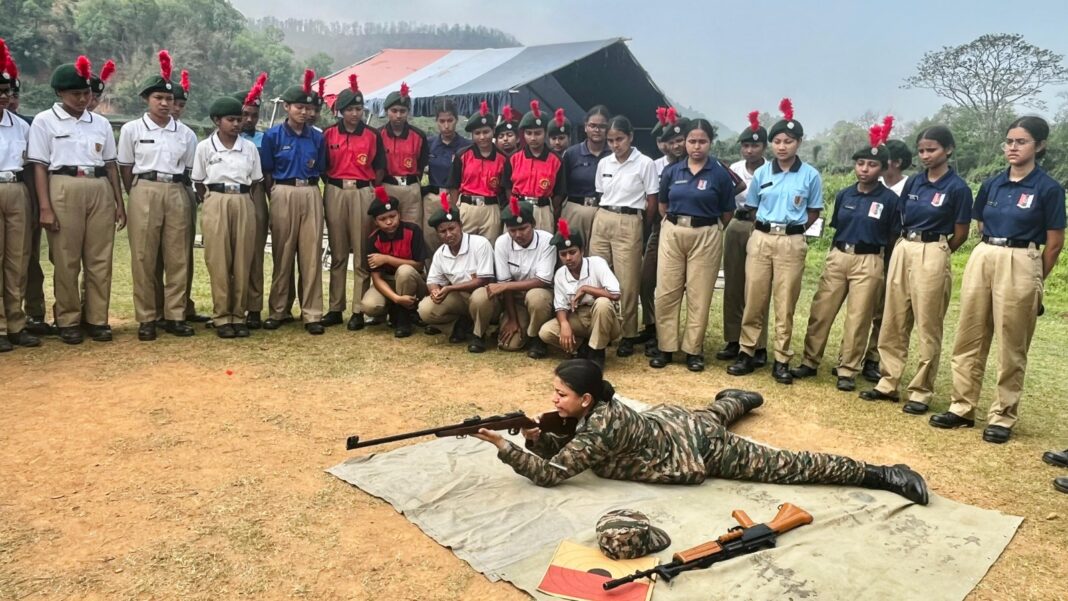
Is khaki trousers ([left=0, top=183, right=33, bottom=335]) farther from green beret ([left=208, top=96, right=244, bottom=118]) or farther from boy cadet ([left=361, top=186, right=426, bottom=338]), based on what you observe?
boy cadet ([left=361, top=186, right=426, bottom=338])

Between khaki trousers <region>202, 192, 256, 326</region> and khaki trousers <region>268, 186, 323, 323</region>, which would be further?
khaki trousers <region>268, 186, 323, 323</region>

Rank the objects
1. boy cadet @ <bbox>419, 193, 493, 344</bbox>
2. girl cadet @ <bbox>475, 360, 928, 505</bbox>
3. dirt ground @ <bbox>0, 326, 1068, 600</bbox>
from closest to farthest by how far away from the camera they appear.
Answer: dirt ground @ <bbox>0, 326, 1068, 600</bbox> < girl cadet @ <bbox>475, 360, 928, 505</bbox> < boy cadet @ <bbox>419, 193, 493, 344</bbox>

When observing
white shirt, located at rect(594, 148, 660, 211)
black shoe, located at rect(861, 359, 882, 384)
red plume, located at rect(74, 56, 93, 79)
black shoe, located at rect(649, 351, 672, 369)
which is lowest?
black shoe, located at rect(649, 351, 672, 369)

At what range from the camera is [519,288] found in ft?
19.7

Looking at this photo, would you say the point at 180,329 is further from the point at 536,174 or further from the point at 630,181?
the point at 630,181

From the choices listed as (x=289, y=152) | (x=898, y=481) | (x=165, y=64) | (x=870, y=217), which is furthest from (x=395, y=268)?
(x=898, y=481)

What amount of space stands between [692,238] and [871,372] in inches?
Answer: 66.7

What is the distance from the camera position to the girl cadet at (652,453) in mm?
3443

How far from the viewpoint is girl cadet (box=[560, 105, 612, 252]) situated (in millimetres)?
6453

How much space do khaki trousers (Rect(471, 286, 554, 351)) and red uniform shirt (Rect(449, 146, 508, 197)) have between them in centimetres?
101

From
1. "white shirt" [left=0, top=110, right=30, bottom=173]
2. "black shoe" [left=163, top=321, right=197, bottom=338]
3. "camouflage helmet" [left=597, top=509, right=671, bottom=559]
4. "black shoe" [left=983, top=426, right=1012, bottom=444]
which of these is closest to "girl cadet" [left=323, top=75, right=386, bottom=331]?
"black shoe" [left=163, top=321, right=197, bottom=338]

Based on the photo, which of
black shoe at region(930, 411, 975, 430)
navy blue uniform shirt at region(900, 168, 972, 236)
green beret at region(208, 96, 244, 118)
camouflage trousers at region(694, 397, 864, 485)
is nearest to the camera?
camouflage trousers at region(694, 397, 864, 485)

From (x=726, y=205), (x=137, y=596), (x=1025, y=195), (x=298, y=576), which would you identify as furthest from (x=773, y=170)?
(x=137, y=596)

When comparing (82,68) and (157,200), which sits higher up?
(82,68)
